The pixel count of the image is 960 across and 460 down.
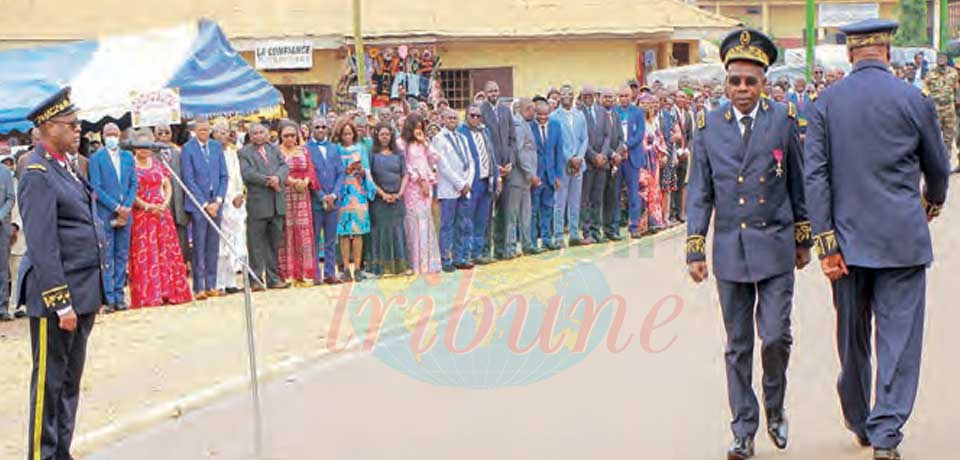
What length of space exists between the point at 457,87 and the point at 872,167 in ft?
84.5

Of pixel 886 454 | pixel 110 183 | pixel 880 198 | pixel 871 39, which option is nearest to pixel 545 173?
pixel 110 183

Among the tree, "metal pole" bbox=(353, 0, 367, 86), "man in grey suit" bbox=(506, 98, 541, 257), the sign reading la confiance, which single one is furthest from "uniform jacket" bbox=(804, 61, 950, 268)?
the tree

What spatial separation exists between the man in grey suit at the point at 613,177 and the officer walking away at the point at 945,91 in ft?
25.9

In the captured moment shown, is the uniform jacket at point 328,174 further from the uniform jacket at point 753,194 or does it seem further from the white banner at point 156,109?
the uniform jacket at point 753,194

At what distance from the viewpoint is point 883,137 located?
7.36 m

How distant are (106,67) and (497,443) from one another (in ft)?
45.7

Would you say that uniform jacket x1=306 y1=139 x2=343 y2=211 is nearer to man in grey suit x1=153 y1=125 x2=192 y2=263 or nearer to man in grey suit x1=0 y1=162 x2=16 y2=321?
man in grey suit x1=153 y1=125 x2=192 y2=263

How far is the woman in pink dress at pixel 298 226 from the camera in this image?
16328 millimetres

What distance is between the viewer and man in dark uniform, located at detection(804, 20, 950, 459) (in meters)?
7.34

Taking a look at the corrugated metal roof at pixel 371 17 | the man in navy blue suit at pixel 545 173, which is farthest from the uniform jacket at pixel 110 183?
the corrugated metal roof at pixel 371 17

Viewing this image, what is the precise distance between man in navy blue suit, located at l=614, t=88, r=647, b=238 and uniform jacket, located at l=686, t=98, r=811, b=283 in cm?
1229

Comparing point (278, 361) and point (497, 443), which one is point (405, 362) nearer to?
point (278, 361)

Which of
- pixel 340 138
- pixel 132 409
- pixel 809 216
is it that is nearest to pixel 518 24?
pixel 340 138

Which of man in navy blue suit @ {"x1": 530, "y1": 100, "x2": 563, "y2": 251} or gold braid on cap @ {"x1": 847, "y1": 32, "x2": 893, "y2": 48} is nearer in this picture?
gold braid on cap @ {"x1": 847, "y1": 32, "x2": 893, "y2": 48}
